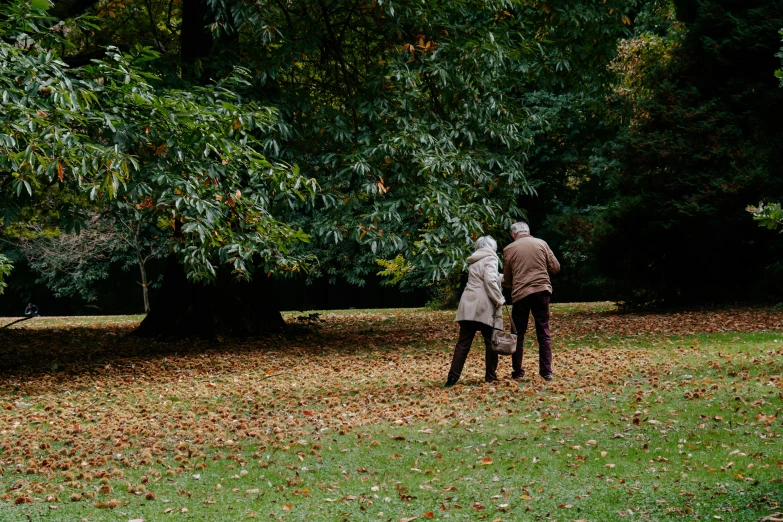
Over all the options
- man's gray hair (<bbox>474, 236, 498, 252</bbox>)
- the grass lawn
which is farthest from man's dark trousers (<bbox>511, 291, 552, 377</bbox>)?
man's gray hair (<bbox>474, 236, 498, 252</bbox>)

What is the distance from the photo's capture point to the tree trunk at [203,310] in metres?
14.5

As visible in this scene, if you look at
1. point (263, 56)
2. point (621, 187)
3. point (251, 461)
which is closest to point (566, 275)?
point (621, 187)

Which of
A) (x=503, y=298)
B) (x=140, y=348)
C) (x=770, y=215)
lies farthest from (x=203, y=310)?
(x=770, y=215)

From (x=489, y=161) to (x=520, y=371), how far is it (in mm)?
4942

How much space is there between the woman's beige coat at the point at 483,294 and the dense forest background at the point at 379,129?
8.50 ft

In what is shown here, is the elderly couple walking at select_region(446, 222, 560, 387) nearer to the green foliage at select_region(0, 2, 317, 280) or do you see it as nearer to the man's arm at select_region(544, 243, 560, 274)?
the man's arm at select_region(544, 243, 560, 274)

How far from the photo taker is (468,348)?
901 cm

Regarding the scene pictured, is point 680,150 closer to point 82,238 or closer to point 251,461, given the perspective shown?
point 251,461

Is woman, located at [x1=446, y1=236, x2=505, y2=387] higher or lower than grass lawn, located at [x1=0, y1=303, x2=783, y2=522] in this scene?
higher

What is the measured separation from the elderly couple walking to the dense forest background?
2578 mm

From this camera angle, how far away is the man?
29.6 ft

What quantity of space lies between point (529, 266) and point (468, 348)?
3.87 feet

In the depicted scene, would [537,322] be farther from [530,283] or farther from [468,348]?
[468,348]

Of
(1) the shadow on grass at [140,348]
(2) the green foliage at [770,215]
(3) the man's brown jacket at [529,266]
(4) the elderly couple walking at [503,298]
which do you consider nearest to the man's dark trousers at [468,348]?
(4) the elderly couple walking at [503,298]
